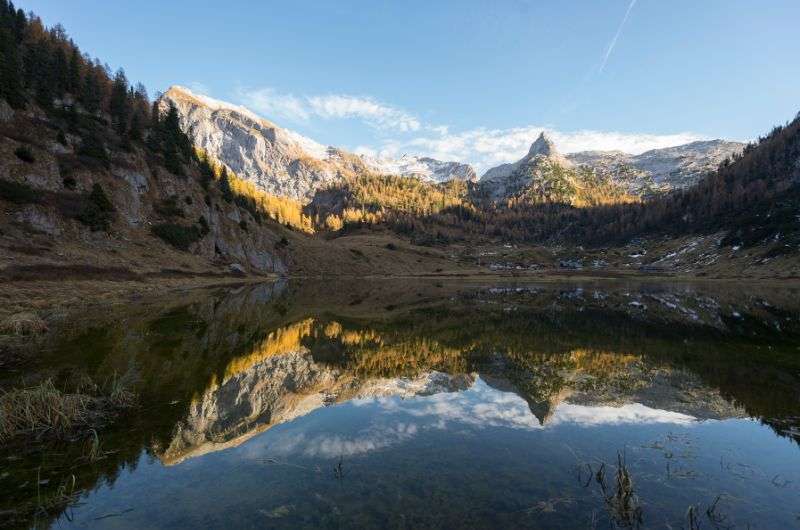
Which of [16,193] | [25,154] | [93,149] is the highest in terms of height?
[93,149]

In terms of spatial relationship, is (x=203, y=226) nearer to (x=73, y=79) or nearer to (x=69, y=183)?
(x=69, y=183)

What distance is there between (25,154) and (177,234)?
29461 mm

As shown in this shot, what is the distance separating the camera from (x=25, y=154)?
2889 inches

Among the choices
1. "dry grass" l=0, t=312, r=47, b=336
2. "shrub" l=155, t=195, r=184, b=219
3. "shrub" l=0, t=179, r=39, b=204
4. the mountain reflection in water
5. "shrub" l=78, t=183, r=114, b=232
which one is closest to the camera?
the mountain reflection in water

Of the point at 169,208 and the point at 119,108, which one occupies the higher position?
the point at 119,108

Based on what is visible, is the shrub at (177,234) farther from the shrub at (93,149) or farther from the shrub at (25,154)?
the shrub at (25,154)

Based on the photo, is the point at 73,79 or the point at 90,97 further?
the point at 90,97

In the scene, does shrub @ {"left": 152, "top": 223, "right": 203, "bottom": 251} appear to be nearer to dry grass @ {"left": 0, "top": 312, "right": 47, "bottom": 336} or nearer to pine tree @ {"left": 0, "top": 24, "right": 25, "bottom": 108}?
pine tree @ {"left": 0, "top": 24, "right": 25, "bottom": 108}

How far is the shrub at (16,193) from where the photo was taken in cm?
6469

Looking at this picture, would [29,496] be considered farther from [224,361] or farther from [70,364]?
[224,361]

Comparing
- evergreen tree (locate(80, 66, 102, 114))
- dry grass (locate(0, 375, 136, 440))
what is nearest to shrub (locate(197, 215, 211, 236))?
evergreen tree (locate(80, 66, 102, 114))

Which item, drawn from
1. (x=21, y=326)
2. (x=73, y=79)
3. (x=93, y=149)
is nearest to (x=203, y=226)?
(x=93, y=149)

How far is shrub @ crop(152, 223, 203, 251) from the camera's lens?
91688 millimetres

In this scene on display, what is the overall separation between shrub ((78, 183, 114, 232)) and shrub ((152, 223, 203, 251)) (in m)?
10.9
